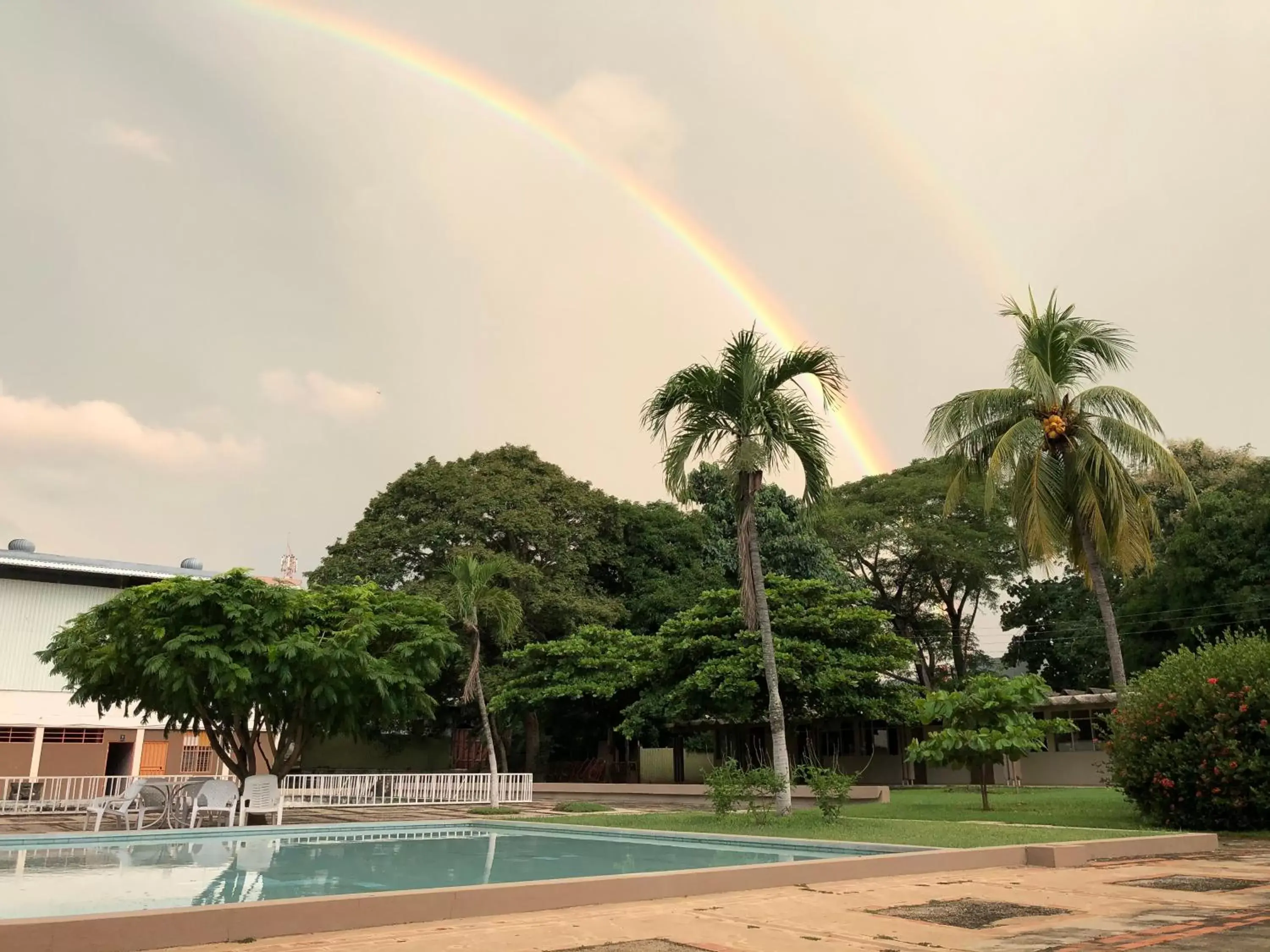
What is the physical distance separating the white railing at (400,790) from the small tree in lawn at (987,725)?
34.6ft

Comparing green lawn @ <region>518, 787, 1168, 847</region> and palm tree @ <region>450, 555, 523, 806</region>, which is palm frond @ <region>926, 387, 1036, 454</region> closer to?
green lawn @ <region>518, 787, 1168, 847</region>

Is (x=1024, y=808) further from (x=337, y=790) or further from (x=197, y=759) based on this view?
(x=197, y=759)

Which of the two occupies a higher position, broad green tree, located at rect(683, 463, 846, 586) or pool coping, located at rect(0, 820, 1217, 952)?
broad green tree, located at rect(683, 463, 846, 586)

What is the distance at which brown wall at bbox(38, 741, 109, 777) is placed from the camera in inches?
1256

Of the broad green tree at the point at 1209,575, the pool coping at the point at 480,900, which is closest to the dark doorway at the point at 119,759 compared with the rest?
the pool coping at the point at 480,900

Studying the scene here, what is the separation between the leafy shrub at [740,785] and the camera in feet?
50.9

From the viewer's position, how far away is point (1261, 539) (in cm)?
3091

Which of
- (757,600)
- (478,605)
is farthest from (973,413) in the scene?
(478,605)

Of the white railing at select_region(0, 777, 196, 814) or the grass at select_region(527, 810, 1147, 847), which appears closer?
the grass at select_region(527, 810, 1147, 847)

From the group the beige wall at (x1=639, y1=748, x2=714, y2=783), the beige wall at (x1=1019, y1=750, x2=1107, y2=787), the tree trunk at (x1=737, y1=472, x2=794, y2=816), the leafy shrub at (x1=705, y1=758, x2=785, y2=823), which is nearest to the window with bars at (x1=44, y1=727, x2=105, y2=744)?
the beige wall at (x1=639, y1=748, x2=714, y2=783)

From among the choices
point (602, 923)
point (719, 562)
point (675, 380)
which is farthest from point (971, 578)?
point (602, 923)

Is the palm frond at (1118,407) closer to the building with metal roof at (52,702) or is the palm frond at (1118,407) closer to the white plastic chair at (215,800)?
the white plastic chair at (215,800)

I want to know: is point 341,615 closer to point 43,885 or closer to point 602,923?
point 43,885

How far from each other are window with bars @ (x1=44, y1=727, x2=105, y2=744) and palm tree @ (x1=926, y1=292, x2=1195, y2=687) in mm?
28347
